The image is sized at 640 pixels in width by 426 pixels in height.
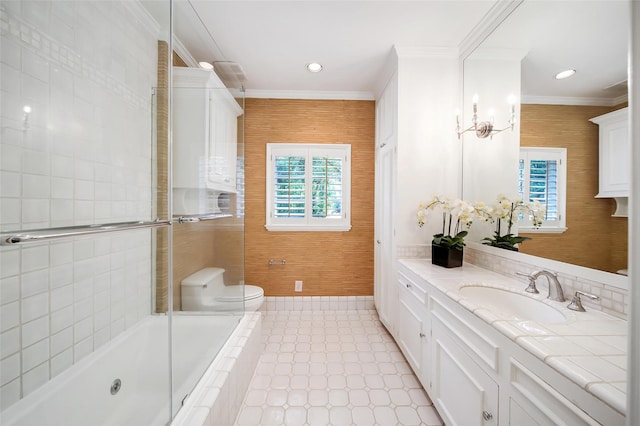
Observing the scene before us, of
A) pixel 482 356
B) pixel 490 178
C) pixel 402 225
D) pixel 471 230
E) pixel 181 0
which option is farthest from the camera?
→ pixel 402 225

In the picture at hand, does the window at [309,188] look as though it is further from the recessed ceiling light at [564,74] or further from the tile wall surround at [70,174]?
the recessed ceiling light at [564,74]

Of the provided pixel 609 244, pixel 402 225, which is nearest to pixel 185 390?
pixel 402 225

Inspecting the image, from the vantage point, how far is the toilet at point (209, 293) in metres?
1.59

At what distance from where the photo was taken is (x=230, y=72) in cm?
214

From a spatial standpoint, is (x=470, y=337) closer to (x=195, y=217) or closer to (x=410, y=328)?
(x=410, y=328)

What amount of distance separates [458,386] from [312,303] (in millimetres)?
1822

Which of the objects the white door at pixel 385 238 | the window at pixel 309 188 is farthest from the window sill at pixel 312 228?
the white door at pixel 385 238

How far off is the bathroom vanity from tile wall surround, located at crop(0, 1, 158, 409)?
1.82m

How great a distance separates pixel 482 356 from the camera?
99 centimetres

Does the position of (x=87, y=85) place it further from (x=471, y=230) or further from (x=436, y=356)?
(x=471, y=230)

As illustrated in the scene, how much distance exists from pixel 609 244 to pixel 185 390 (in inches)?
76.6

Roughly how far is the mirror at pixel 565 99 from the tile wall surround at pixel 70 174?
219 centimetres

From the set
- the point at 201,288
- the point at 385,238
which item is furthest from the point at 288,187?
the point at 201,288

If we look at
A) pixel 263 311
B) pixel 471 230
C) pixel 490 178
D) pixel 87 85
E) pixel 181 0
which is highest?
pixel 181 0
